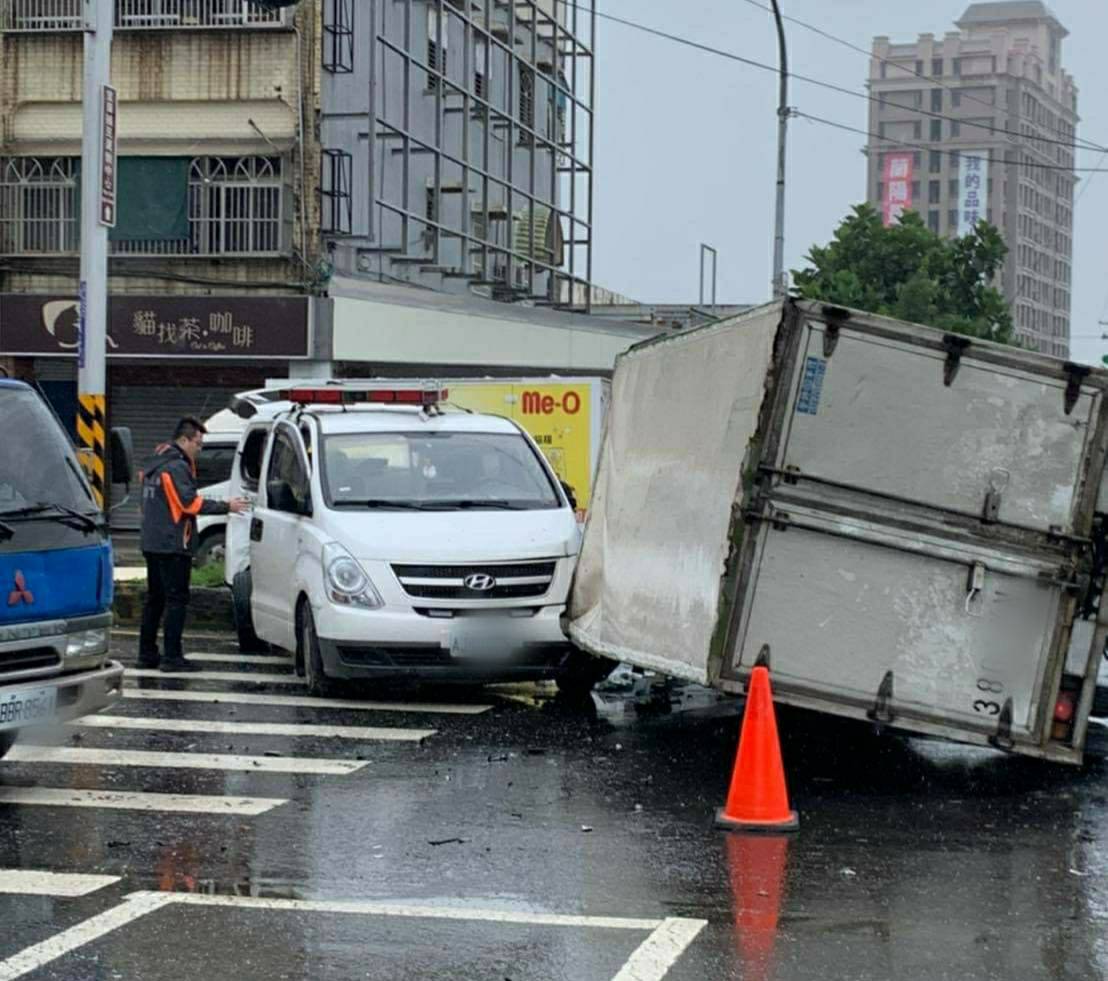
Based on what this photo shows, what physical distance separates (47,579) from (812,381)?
3.76 metres

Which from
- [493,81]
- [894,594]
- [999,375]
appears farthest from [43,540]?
[493,81]

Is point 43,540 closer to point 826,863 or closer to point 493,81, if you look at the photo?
point 826,863

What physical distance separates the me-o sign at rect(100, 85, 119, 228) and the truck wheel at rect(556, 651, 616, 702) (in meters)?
7.35

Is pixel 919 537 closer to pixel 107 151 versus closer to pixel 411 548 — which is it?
pixel 411 548

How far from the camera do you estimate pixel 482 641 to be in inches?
475

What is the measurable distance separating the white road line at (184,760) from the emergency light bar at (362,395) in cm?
418

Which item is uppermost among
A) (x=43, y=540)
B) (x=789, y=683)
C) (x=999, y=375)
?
(x=999, y=375)

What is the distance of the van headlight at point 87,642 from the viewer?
354 inches

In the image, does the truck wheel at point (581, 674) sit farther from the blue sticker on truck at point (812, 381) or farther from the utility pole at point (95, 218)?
the utility pole at point (95, 218)

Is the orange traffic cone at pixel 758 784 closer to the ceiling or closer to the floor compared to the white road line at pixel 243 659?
closer to the ceiling

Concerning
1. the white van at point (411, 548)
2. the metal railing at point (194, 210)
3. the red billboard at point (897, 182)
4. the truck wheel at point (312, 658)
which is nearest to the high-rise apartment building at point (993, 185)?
the red billboard at point (897, 182)

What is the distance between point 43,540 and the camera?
8.92 meters

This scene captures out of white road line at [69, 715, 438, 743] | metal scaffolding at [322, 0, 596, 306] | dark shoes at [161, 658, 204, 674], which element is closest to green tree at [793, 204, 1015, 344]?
metal scaffolding at [322, 0, 596, 306]

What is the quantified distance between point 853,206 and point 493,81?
14.6 metres
